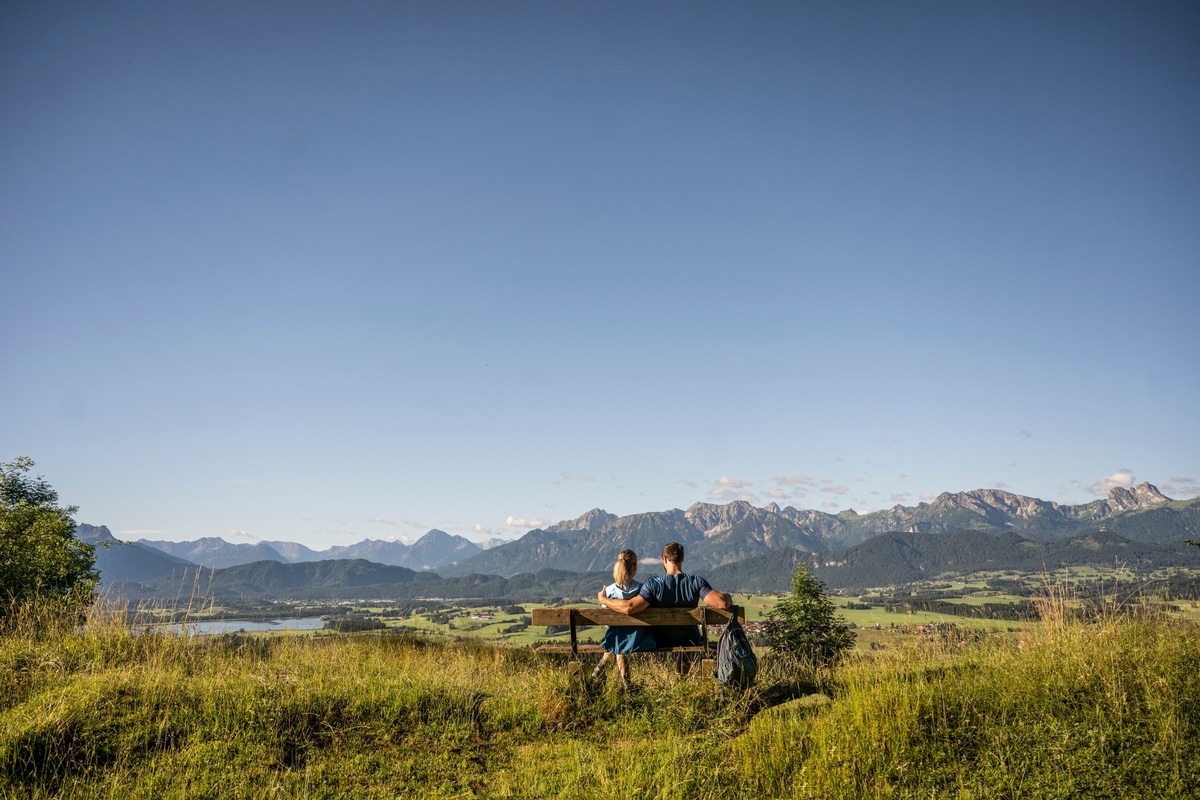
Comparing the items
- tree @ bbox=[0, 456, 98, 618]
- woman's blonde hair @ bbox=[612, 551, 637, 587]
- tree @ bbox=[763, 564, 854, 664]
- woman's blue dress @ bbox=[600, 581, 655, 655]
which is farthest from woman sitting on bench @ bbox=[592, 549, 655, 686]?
tree @ bbox=[0, 456, 98, 618]

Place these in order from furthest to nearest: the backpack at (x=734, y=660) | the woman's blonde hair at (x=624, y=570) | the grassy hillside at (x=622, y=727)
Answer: the woman's blonde hair at (x=624, y=570), the backpack at (x=734, y=660), the grassy hillside at (x=622, y=727)

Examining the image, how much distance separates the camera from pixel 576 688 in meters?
7.70

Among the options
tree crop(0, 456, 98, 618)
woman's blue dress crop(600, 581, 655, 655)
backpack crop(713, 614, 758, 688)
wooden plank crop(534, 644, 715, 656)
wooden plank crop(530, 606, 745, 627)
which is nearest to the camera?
backpack crop(713, 614, 758, 688)

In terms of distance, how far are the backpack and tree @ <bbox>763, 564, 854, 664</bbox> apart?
10.2 m

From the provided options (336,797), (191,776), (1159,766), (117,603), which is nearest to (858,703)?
(1159,766)

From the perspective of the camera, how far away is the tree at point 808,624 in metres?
17.5

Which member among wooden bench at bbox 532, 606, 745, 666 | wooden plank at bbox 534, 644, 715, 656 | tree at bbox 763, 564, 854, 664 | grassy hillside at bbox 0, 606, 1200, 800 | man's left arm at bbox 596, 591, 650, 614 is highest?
man's left arm at bbox 596, 591, 650, 614

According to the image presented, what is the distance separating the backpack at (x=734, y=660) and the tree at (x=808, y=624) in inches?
401

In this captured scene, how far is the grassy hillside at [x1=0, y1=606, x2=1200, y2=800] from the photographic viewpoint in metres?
5.31

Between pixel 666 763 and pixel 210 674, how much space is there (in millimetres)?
5870

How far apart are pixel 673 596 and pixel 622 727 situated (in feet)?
6.36

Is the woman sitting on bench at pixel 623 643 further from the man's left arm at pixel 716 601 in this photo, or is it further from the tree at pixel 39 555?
the tree at pixel 39 555

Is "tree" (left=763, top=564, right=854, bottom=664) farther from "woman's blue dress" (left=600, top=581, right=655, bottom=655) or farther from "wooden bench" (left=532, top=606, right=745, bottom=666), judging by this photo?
"woman's blue dress" (left=600, top=581, right=655, bottom=655)

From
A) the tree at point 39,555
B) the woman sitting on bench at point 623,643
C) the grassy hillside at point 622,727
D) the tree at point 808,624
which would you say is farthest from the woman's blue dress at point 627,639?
the tree at point 39,555
